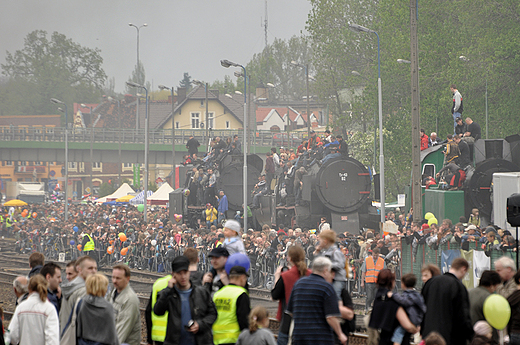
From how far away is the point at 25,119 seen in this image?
99438 mm

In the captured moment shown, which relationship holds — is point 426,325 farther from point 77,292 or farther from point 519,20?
point 519,20

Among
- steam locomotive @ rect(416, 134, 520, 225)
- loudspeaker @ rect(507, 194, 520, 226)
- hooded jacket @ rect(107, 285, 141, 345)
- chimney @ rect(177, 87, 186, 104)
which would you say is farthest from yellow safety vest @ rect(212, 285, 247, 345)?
chimney @ rect(177, 87, 186, 104)

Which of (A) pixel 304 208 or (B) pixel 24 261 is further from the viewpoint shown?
(B) pixel 24 261

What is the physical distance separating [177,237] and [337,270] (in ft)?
62.2

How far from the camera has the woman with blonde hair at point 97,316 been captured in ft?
23.9

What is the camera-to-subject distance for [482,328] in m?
7.50

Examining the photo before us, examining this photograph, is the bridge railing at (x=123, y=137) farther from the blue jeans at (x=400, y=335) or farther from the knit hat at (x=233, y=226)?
the blue jeans at (x=400, y=335)

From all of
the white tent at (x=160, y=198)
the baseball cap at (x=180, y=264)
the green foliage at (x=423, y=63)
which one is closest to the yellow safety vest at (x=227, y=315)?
the baseball cap at (x=180, y=264)

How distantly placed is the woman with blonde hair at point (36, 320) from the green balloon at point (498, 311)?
173 inches

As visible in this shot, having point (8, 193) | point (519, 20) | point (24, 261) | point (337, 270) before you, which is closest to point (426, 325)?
point (337, 270)

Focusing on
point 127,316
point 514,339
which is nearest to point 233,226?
point 127,316

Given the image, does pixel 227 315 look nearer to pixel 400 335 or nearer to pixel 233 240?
pixel 233 240

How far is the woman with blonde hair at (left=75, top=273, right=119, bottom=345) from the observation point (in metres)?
7.27

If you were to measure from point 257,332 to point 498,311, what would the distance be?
2.49 metres
